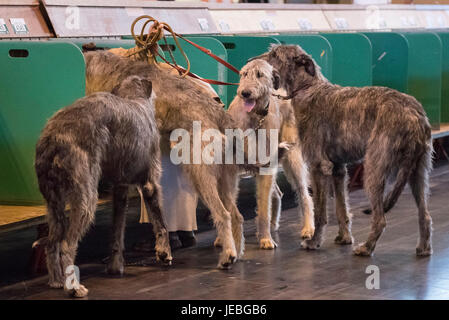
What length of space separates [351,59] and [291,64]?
6.95 feet

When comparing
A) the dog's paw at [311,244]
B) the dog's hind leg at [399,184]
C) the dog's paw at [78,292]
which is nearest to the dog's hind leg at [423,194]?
the dog's hind leg at [399,184]

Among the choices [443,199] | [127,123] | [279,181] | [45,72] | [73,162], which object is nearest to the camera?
[73,162]

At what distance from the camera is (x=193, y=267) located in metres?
5.04

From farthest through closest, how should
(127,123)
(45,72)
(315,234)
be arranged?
(315,234)
(45,72)
(127,123)

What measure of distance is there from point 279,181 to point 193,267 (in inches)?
118

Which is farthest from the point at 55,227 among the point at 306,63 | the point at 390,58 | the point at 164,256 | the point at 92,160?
the point at 390,58

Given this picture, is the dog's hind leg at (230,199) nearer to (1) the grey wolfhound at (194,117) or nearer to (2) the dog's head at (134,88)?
(1) the grey wolfhound at (194,117)

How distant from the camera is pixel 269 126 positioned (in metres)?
5.40

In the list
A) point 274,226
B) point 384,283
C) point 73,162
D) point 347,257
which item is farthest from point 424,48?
point 73,162

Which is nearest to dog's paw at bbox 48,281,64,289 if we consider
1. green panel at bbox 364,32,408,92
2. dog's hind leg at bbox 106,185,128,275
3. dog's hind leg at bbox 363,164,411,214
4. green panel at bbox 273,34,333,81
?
dog's hind leg at bbox 106,185,128,275

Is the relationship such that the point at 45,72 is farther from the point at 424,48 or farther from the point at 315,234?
the point at 424,48

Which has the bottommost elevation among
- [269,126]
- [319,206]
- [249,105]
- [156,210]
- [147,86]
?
[319,206]

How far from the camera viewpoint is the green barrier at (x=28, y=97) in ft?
16.1

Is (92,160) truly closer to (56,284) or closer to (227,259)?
(56,284)
